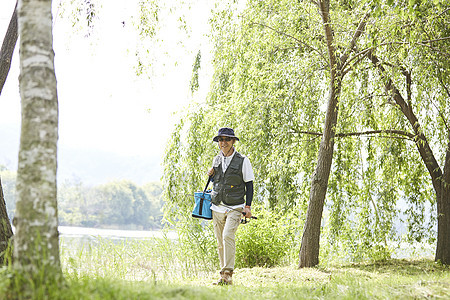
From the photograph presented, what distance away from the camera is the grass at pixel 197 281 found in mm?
2756

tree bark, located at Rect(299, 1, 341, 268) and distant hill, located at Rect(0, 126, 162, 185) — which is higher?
distant hill, located at Rect(0, 126, 162, 185)

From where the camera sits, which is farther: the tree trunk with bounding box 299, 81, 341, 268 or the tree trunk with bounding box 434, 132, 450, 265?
the tree trunk with bounding box 434, 132, 450, 265

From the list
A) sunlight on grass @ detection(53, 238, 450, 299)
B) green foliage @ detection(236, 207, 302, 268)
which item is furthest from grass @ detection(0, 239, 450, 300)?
green foliage @ detection(236, 207, 302, 268)

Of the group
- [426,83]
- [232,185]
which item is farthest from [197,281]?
[426,83]

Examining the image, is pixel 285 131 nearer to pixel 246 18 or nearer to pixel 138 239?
pixel 246 18

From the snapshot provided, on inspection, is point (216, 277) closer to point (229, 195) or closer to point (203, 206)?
point (203, 206)

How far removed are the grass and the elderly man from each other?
1.26 feet

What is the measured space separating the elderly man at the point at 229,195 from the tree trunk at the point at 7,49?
2.47 meters

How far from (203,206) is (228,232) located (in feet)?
1.80

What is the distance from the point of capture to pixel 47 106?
8.94 ft

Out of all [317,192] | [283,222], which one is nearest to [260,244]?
Result: [283,222]

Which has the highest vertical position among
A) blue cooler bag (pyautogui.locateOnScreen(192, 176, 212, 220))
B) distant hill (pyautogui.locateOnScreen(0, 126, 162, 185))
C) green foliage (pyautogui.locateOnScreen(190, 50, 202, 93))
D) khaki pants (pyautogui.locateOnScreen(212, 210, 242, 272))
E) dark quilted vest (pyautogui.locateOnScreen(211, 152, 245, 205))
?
distant hill (pyautogui.locateOnScreen(0, 126, 162, 185))

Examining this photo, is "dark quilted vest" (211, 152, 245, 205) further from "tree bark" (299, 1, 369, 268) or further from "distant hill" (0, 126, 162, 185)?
"distant hill" (0, 126, 162, 185)

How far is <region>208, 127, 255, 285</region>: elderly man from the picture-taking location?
516cm
